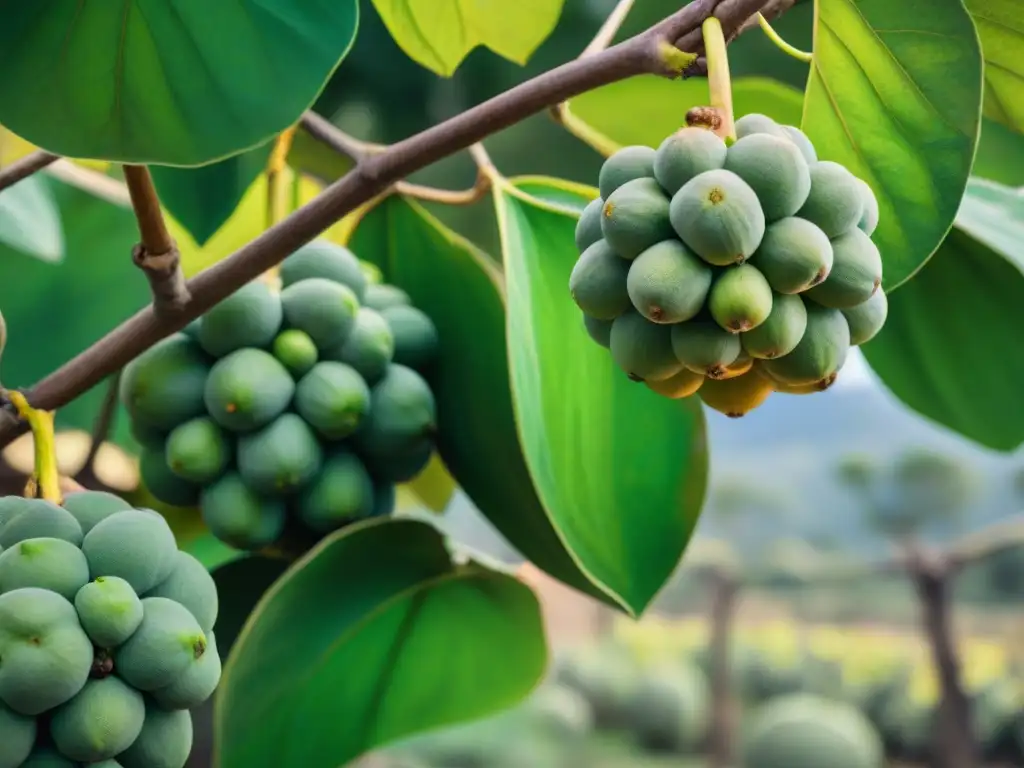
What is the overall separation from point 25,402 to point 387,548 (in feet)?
0.52

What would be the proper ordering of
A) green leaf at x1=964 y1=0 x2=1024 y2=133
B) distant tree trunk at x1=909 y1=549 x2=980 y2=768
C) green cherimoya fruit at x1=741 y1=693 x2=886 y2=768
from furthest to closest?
green cherimoya fruit at x1=741 y1=693 x2=886 y2=768, distant tree trunk at x1=909 y1=549 x2=980 y2=768, green leaf at x1=964 y1=0 x2=1024 y2=133

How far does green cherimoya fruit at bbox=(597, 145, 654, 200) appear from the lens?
0.92 feet

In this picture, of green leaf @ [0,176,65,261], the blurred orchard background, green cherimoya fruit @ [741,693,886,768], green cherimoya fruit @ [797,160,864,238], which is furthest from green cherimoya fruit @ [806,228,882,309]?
green cherimoya fruit @ [741,693,886,768]

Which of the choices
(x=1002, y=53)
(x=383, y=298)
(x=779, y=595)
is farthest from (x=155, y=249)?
(x=779, y=595)

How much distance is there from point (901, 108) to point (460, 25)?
0.55 ft

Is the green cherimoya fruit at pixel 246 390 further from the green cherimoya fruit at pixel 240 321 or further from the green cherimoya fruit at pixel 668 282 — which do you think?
the green cherimoya fruit at pixel 668 282

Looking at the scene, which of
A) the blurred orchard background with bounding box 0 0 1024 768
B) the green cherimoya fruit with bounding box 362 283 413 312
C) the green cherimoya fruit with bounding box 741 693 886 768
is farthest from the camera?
the green cherimoya fruit with bounding box 741 693 886 768

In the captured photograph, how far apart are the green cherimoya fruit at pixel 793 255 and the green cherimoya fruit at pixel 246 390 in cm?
20

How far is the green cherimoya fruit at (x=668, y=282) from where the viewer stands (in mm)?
255

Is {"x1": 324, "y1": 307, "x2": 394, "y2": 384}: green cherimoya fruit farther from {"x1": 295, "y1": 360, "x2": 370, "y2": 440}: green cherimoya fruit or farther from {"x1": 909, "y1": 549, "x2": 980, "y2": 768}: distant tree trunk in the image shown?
{"x1": 909, "y1": 549, "x2": 980, "y2": 768}: distant tree trunk

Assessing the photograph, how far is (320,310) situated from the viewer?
0.42 m

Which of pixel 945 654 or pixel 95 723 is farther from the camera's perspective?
pixel 945 654

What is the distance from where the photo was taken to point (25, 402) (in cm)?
32

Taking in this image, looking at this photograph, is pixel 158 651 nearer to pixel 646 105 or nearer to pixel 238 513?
pixel 238 513
